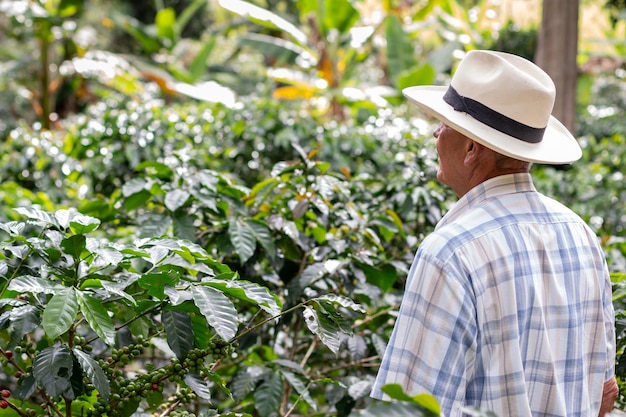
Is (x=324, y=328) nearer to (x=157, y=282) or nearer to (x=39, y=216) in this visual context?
(x=157, y=282)

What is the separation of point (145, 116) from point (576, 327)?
9.66 ft

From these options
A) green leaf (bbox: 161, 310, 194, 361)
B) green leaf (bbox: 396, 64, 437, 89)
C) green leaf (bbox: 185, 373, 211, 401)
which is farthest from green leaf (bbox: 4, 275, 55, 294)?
green leaf (bbox: 396, 64, 437, 89)

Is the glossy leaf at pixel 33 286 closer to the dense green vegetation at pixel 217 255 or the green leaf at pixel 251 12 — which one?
the dense green vegetation at pixel 217 255

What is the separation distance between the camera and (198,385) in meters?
1.55

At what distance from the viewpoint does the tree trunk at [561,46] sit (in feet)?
18.0

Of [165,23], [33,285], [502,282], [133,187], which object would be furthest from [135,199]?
[165,23]

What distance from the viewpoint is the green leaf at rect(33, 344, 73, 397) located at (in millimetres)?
1412

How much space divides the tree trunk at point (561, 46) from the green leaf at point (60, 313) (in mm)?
4822

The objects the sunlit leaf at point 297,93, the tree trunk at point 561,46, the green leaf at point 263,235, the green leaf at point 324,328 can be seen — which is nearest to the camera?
the green leaf at point 324,328

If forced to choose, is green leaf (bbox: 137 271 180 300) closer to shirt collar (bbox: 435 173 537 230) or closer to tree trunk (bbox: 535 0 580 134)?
shirt collar (bbox: 435 173 537 230)

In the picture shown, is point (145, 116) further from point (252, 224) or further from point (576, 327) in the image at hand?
point (576, 327)

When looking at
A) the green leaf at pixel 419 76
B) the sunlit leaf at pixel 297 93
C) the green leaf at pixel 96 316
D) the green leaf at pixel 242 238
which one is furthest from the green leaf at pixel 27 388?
the sunlit leaf at pixel 297 93

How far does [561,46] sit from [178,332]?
4.75 m

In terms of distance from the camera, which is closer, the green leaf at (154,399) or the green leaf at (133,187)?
the green leaf at (154,399)
